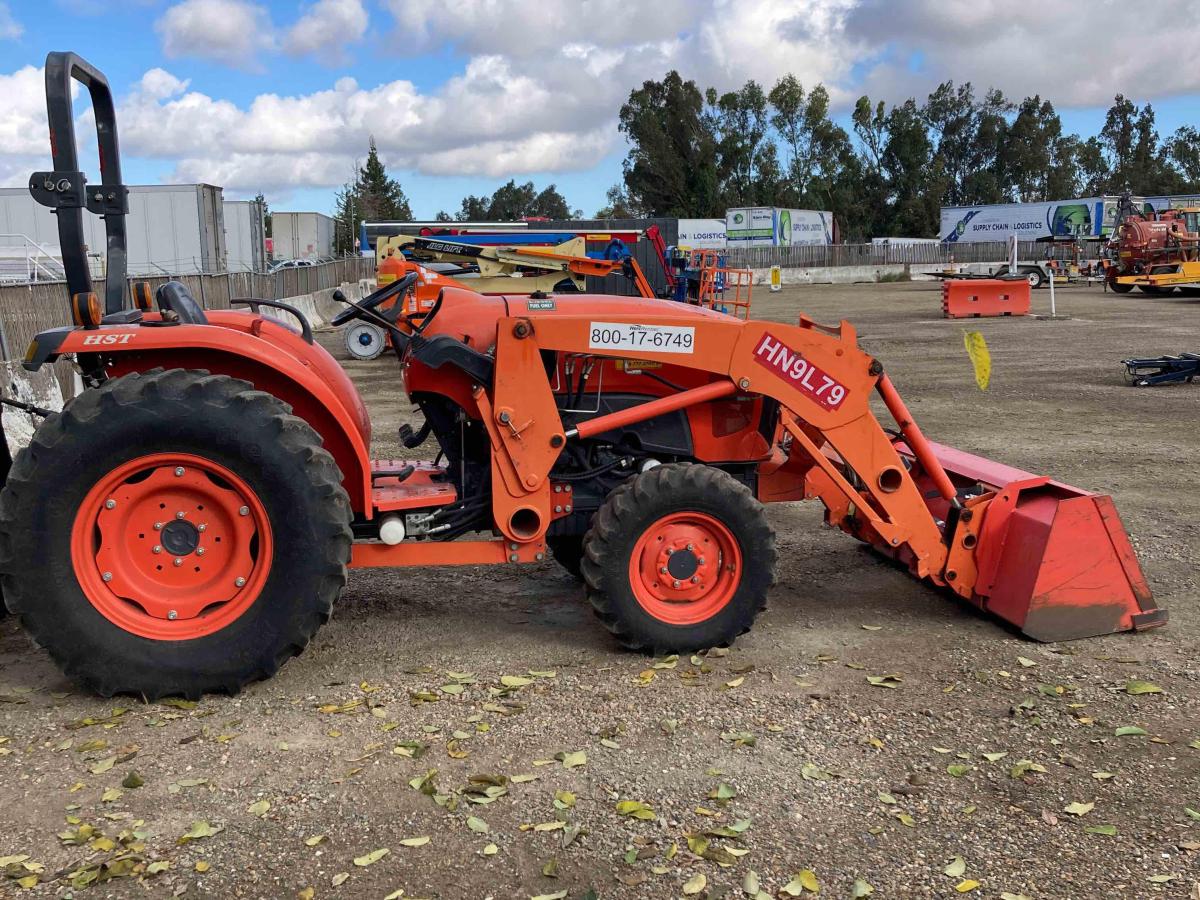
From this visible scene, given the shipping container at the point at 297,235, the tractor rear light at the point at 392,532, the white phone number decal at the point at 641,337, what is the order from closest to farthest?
1. the tractor rear light at the point at 392,532
2. the white phone number decal at the point at 641,337
3. the shipping container at the point at 297,235

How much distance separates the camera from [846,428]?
5.02 metres

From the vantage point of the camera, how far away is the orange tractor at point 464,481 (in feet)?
13.6

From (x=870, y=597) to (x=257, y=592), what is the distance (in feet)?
10.2

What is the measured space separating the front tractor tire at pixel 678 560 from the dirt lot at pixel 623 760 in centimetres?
16

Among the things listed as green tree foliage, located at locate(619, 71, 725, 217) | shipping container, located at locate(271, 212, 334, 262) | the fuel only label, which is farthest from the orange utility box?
green tree foliage, located at locate(619, 71, 725, 217)

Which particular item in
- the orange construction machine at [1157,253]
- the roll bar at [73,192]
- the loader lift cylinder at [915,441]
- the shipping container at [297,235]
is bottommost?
the loader lift cylinder at [915,441]

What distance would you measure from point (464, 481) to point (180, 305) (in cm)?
140

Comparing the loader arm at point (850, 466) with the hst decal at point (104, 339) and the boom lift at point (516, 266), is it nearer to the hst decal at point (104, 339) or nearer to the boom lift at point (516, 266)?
the hst decal at point (104, 339)

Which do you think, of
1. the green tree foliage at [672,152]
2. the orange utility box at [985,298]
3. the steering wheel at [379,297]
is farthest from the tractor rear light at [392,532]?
the green tree foliage at [672,152]

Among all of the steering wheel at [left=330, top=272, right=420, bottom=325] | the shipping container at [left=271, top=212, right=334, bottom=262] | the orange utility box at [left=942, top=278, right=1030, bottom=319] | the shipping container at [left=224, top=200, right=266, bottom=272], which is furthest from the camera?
the shipping container at [left=271, top=212, right=334, bottom=262]

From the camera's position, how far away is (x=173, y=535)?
14.0ft

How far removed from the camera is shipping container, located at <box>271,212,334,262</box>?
49.8m

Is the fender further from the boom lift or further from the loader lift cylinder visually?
the boom lift

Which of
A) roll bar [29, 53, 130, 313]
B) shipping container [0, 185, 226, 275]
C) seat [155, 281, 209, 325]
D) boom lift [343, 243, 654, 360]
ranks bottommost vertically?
seat [155, 281, 209, 325]
